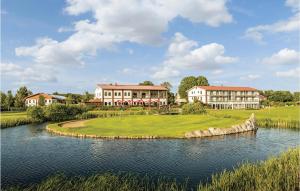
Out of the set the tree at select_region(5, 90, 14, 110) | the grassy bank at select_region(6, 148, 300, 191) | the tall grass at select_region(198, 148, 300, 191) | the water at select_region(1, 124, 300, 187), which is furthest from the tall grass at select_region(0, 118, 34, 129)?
the tall grass at select_region(198, 148, 300, 191)

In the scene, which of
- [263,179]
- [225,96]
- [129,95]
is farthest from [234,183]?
[225,96]

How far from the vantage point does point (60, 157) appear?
110 feet

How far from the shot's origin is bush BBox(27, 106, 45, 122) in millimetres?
70938

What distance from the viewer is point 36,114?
71.2 m

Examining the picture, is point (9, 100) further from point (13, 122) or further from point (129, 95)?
point (13, 122)

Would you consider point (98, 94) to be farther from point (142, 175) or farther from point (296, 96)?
point (296, 96)

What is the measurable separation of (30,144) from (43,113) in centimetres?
3347

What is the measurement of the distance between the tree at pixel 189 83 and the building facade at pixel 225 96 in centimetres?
1065

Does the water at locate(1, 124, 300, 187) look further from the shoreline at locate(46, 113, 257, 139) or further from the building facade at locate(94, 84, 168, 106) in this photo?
the building facade at locate(94, 84, 168, 106)

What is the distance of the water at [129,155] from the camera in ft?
90.6

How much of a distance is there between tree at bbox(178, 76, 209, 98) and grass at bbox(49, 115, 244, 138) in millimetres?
84567

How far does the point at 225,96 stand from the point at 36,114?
83.7 m

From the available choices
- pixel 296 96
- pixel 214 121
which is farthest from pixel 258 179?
pixel 296 96

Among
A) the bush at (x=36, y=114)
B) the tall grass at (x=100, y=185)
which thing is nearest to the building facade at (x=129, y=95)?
the bush at (x=36, y=114)
